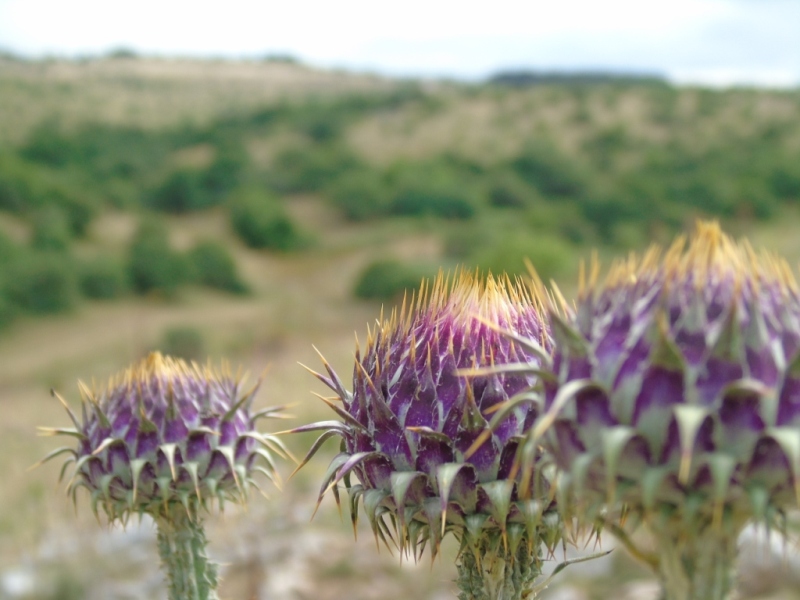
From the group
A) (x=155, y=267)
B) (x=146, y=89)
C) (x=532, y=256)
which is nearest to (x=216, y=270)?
(x=155, y=267)

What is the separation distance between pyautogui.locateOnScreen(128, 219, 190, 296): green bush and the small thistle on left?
4029 centimetres

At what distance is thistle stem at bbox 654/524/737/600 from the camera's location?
1.77 metres

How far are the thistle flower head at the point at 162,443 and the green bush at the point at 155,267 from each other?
40320mm

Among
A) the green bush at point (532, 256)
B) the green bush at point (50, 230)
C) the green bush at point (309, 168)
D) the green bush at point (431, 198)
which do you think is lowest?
the green bush at point (532, 256)

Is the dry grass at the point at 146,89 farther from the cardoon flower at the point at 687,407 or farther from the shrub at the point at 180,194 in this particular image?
the cardoon flower at the point at 687,407

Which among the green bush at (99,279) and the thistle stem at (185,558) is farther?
the green bush at (99,279)

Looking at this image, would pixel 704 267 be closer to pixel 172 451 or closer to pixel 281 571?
pixel 172 451

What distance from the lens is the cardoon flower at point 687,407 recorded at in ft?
5.32

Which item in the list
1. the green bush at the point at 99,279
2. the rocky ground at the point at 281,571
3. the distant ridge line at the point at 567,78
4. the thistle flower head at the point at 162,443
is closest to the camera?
the thistle flower head at the point at 162,443

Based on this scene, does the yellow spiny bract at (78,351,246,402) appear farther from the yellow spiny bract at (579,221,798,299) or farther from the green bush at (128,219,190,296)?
the green bush at (128,219,190,296)

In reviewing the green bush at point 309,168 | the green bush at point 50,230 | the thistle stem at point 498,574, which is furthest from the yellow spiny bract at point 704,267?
the green bush at point 309,168

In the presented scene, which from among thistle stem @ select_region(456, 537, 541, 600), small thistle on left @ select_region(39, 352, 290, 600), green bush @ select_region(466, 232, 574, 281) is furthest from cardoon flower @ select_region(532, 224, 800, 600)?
green bush @ select_region(466, 232, 574, 281)

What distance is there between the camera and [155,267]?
4231 cm

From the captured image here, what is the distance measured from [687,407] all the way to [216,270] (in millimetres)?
44308
